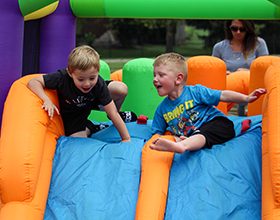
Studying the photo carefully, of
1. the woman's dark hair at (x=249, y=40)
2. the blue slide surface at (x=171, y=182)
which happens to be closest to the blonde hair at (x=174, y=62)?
the blue slide surface at (x=171, y=182)

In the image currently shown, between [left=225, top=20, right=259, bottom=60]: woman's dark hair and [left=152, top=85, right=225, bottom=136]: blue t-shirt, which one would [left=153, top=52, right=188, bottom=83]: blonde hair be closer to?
[left=152, top=85, right=225, bottom=136]: blue t-shirt

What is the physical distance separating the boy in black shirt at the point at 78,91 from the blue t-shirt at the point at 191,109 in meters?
0.38

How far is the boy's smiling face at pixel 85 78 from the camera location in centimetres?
210

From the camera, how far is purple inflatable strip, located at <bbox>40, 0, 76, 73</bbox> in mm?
3145

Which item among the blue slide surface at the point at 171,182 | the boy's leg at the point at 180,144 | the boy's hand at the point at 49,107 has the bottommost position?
the blue slide surface at the point at 171,182

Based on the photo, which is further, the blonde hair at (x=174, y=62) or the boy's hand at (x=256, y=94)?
the blonde hair at (x=174, y=62)

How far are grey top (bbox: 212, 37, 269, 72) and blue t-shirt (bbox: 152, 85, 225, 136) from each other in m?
1.96

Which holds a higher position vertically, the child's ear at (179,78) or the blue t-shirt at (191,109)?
the child's ear at (179,78)

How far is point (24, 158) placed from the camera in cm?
178

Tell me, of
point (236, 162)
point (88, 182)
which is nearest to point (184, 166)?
point (236, 162)

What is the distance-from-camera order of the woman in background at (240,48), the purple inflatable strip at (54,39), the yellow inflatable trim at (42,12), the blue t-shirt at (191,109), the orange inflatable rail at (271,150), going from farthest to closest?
1. the woman in background at (240,48)
2. the purple inflatable strip at (54,39)
3. the yellow inflatable trim at (42,12)
4. the blue t-shirt at (191,109)
5. the orange inflatable rail at (271,150)

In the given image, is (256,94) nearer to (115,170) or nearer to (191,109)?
(191,109)

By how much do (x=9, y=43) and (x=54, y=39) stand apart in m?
0.99

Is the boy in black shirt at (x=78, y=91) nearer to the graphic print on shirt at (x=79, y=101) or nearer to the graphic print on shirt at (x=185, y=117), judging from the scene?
the graphic print on shirt at (x=79, y=101)
